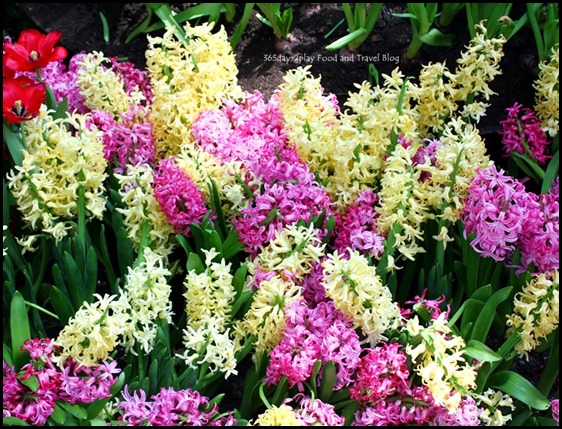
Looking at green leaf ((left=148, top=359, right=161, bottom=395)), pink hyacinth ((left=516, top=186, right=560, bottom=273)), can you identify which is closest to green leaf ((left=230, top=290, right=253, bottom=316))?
green leaf ((left=148, top=359, right=161, bottom=395))

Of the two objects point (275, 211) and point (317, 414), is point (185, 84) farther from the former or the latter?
point (317, 414)

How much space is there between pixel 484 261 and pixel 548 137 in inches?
23.1

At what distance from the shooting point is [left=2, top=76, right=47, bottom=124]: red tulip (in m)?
2.21

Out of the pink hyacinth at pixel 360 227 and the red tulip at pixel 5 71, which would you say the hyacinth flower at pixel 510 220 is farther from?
the red tulip at pixel 5 71

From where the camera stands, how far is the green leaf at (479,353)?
74.4 inches

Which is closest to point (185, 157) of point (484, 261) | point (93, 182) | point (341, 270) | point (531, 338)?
point (93, 182)

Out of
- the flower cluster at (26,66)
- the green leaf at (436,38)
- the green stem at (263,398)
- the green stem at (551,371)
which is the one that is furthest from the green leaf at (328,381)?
the green leaf at (436,38)

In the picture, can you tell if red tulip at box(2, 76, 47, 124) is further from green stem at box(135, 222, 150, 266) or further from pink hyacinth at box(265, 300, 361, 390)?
pink hyacinth at box(265, 300, 361, 390)

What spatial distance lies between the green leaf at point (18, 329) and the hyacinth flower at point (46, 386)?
5cm

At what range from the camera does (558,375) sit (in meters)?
2.14

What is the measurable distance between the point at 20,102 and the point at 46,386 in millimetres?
808

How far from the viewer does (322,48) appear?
3.14 metres

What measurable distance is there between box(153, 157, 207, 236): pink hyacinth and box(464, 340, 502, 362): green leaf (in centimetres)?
76

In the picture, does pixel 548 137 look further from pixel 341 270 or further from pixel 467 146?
pixel 341 270
